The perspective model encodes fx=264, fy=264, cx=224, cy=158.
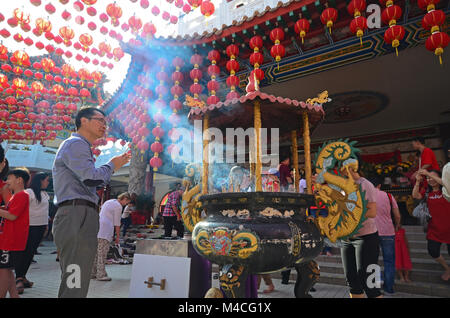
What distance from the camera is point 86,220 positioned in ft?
7.01

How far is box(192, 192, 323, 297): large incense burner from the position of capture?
6.75 ft

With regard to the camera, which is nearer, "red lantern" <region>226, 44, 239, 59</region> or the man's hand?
the man's hand

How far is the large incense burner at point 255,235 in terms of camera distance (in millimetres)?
2057

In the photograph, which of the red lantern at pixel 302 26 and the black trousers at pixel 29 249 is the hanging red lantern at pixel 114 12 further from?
the black trousers at pixel 29 249

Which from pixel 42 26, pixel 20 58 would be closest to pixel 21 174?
pixel 42 26

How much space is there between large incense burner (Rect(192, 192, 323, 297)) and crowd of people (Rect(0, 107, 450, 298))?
0.52 metres

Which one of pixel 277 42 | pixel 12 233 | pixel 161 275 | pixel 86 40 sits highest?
pixel 86 40

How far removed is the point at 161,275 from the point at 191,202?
959 millimetres

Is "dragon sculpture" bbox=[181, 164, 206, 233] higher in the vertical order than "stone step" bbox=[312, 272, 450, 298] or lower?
higher

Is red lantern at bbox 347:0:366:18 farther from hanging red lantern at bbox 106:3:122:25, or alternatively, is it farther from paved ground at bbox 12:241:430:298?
hanging red lantern at bbox 106:3:122:25

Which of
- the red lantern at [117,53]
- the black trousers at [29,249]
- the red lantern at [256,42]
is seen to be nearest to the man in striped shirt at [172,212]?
the black trousers at [29,249]

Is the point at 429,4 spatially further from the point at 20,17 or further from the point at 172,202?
the point at 20,17

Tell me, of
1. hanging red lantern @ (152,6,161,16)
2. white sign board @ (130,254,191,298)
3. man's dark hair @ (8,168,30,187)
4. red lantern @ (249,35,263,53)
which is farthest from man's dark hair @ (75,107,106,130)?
hanging red lantern @ (152,6,161,16)

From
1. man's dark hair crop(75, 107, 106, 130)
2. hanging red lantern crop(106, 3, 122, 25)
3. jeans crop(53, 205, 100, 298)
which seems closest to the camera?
jeans crop(53, 205, 100, 298)
